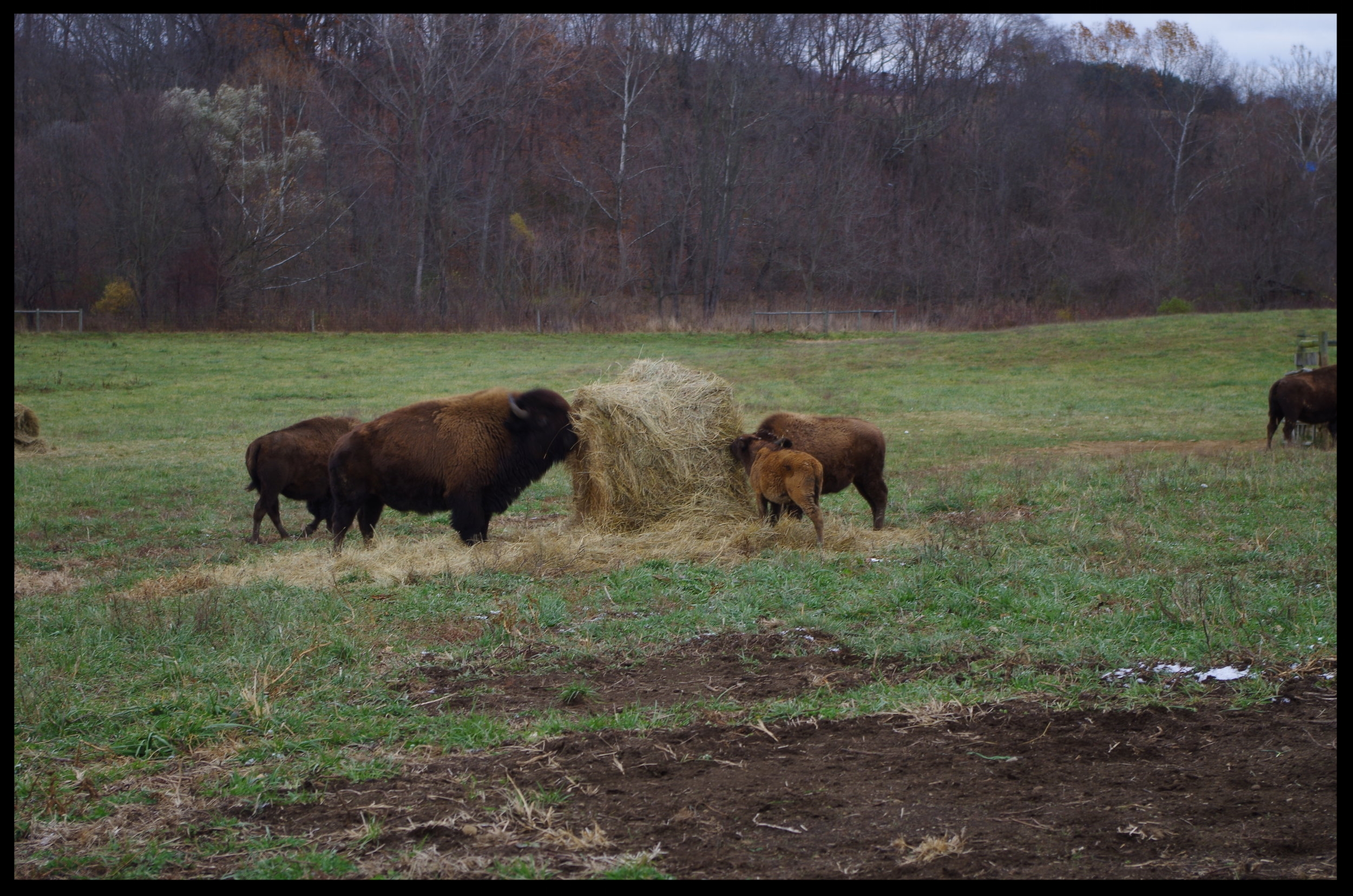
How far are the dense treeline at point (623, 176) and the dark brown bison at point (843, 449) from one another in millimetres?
35715

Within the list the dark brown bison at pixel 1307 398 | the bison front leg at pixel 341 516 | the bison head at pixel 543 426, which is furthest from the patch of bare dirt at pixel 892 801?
the dark brown bison at pixel 1307 398

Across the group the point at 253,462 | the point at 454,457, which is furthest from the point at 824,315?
the point at 454,457

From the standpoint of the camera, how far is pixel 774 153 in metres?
55.1

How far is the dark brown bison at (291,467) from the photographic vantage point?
11.5m

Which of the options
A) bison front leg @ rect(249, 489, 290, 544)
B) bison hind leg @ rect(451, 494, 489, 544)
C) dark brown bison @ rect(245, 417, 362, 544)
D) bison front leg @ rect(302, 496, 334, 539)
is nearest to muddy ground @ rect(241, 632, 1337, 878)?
bison hind leg @ rect(451, 494, 489, 544)

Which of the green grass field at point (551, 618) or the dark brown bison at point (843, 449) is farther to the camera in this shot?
the dark brown bison at point (843, 449)

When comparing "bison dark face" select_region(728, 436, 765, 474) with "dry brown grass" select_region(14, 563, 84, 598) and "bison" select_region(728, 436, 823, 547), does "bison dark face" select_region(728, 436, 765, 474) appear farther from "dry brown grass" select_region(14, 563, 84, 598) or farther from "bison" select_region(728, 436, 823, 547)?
"dry brown grass" select_region(14, 563, 84, 598)

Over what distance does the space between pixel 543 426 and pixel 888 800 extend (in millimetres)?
7123

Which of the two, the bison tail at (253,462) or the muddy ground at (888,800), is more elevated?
the bison tail at (253,462)

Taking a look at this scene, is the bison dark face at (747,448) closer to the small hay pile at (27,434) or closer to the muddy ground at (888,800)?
the muddy ground at (888,800)

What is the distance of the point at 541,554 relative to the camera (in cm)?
849

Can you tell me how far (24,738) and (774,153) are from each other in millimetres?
53667

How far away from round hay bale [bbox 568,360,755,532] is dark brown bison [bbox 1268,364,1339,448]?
36.4ft
